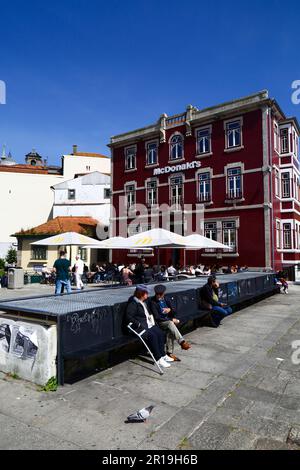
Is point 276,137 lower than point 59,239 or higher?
higher

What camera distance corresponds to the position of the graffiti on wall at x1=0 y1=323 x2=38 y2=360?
5.01 meters

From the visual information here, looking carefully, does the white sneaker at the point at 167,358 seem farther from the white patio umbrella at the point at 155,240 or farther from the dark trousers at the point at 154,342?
the white patio umbrella at the point at 155,240

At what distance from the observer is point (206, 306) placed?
28.4ft

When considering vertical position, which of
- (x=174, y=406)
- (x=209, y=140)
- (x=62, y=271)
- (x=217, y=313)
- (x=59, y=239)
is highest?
(x=209, y=140)

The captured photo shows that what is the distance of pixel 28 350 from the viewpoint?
16.6 ft

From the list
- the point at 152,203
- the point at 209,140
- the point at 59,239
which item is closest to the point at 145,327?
the point at 59,239

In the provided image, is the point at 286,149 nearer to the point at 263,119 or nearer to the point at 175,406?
the point at 263,119

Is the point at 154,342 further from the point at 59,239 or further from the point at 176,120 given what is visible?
the point at 176,120

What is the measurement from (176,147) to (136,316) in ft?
78.6

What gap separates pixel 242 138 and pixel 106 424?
77.5 ft

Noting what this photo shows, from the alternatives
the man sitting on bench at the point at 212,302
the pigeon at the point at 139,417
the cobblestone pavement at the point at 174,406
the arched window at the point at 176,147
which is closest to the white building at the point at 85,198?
the arched window at the point at 176,147

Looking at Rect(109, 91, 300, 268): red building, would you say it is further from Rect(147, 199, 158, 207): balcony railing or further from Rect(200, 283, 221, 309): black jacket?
Rect(200, 283, 221, 309): black jacket

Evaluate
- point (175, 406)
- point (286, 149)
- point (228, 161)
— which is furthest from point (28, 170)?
point (175, 406)

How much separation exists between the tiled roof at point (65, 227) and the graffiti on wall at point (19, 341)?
24367 millimetres
